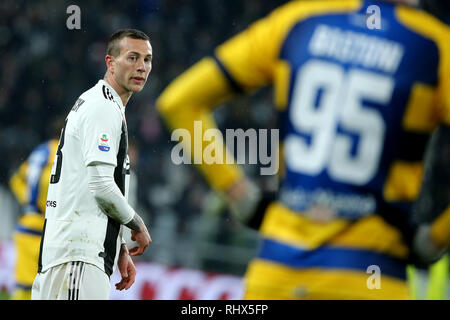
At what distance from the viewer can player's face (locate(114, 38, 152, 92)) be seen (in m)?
2.79

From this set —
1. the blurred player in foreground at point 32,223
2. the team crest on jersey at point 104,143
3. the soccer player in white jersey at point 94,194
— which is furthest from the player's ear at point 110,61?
the blurred player in foreground at point 32,223

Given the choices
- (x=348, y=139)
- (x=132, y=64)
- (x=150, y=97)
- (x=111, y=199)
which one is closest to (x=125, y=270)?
(x=111, y=199)

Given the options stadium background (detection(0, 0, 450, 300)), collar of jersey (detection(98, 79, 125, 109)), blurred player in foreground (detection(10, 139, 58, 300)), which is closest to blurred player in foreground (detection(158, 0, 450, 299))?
collar of jersey (detection(98, 79, 125, 109))

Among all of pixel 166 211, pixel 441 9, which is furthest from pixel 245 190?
pixel 441 9

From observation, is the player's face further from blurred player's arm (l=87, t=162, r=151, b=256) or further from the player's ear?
blurred player's arm (l=87, t=162, r=151, b=256)

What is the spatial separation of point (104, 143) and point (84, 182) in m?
0.16

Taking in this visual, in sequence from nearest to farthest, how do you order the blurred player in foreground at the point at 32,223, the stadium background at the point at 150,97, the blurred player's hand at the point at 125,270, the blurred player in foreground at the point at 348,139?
the blurred player in foreground at the point at 348,139 < the blurred player's hand at the point at 125,270 < the blurred player in foreground at the point at 32,223 < the stadium background at the point at 150,97

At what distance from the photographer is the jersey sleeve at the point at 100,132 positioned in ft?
8.55

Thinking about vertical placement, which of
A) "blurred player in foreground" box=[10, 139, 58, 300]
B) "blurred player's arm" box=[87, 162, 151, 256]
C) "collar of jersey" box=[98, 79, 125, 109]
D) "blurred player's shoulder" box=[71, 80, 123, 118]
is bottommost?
"blurred player's arm" box=[87, 162, 151, 256]

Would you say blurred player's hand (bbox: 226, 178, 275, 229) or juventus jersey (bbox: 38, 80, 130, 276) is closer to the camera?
juventus jersey (bbox: 38, 80, 130, 276)

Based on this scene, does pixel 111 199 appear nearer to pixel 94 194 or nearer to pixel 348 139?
pixel 94 194

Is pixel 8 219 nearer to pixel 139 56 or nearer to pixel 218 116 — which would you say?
pixel 218 116

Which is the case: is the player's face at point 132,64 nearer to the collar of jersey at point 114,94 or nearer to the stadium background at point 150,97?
the collar of jersey at point 114,94

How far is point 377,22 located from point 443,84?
0.97ft
